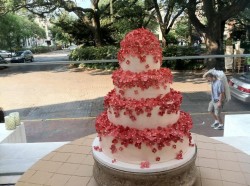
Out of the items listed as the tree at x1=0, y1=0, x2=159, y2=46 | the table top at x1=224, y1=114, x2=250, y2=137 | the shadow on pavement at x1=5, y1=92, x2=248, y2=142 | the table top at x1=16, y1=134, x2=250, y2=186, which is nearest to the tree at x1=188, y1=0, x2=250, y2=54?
Result: the tree at x1=0, y1=0, x2=159, y2=46

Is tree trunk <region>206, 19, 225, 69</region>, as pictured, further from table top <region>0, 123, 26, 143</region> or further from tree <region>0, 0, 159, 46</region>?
table top <region>0, 123, 26, 143</region>

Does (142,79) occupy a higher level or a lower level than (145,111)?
higher

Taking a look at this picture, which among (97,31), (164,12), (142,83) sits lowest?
(142,83)

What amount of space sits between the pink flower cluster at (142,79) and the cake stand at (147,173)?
1.87 feet

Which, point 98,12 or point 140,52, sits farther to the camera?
point 98,12

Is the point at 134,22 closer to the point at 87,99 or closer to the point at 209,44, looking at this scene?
the point at 209,44

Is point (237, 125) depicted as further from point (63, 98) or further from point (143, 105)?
point (63, 98)

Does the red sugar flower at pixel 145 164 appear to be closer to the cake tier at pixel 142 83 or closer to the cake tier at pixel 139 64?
the cake tier at pixel 142 83

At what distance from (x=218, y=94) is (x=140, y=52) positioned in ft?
10.9

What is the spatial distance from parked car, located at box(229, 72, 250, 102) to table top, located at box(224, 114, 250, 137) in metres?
0.31

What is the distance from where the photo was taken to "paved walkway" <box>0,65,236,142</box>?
5.33m

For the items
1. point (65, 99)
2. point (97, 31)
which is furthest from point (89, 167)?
point (97, 31)

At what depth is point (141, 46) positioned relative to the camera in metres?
2.19

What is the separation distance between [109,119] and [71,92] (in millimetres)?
4089
